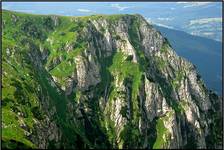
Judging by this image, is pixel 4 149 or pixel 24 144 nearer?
pixel 4 149

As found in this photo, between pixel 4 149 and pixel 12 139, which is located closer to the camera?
pixel 4 149

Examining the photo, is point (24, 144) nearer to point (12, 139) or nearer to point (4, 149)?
point (12, 139)

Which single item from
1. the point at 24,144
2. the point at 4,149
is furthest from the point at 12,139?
the point at 4,149
